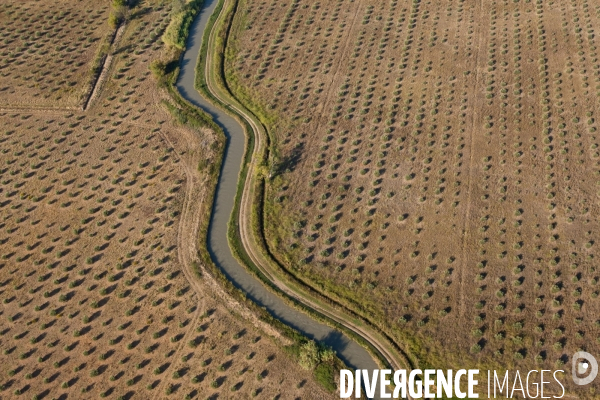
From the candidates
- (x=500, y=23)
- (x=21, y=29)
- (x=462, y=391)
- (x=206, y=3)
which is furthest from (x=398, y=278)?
(x=21, y=29)

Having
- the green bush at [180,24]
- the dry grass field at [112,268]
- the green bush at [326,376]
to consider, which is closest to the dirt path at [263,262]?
the green bush at [326,376]

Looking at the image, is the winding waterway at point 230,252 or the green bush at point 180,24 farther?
the green bush at point 180,24

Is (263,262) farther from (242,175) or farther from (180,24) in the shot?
(180,24)

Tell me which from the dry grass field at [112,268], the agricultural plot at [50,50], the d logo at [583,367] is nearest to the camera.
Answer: the d logo at [583,367]

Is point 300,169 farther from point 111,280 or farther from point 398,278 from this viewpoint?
point 111,280

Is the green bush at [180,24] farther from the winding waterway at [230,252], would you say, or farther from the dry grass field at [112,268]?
the dry grass field at [112,268]

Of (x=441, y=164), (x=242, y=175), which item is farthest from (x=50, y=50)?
(x=441, y=164)
